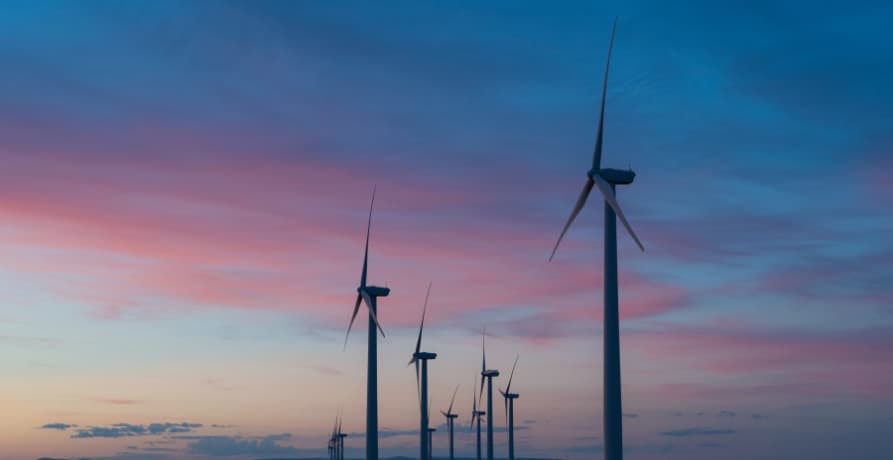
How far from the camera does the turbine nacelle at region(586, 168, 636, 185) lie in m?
85.2

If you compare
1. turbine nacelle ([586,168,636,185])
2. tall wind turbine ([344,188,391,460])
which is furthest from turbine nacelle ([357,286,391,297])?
turbine nacelle ([586,168,636,185])

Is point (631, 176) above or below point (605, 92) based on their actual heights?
below

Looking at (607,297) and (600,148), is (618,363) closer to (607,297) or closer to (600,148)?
(607,297)

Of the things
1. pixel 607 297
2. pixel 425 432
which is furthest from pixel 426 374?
pixel 607 297

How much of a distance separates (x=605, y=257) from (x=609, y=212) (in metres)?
4.22

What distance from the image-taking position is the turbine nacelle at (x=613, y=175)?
85.2 m

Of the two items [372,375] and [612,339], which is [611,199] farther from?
[372,375]

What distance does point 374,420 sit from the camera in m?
121

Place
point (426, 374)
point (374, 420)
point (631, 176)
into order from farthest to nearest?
point (426, 374) → point (374, 420) → point (631, 176)

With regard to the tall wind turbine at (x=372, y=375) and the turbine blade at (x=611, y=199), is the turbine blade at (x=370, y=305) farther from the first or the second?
the turbine blade at (x=611, y=199)

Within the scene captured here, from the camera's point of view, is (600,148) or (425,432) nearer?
(600,148)

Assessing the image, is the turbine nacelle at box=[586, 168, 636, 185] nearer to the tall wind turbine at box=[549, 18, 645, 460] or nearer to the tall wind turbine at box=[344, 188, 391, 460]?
the tall wind turbine at box=[549, 18, 645, 460]

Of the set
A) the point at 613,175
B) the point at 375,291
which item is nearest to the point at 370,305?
the point at 375,291

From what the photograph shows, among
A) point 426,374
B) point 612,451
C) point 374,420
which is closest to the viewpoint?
point 612,451
